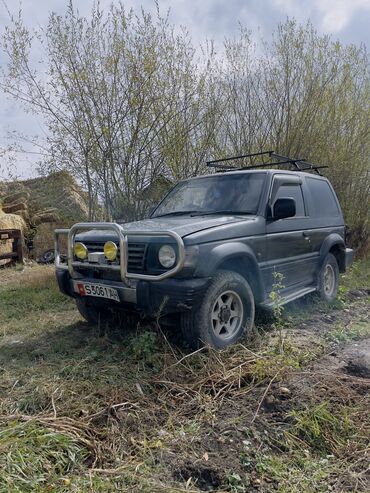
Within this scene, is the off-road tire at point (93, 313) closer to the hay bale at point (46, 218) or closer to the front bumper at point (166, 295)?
the front bumper at point (166, 295)

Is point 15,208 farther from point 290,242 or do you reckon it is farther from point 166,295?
point 166,295

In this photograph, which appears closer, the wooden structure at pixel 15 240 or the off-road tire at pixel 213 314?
the off-road tire at pixel 213 314

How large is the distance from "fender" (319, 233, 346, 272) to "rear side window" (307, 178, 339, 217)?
329 mm

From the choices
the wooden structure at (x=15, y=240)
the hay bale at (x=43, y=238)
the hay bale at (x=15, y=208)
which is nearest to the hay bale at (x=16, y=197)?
the hay bale at (x=15, y=208)

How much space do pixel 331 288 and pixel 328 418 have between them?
11.1ft

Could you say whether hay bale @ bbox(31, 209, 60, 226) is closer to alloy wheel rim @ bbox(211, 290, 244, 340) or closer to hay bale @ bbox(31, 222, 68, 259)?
hay bale @ bbox(31, 222, 68, 259)

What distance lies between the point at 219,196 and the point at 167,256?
146 cm

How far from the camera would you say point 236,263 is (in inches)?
149

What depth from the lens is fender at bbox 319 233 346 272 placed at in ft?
17.1

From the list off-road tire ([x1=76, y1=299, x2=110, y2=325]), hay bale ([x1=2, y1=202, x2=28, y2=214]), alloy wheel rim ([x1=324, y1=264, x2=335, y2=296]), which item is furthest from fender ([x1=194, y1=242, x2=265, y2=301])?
hay bale ([x1=2, y1=202, x2=28, y2=214])

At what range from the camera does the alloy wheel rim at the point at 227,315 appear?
11.4ft

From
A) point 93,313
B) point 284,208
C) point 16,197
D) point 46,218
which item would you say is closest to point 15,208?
point 16,197

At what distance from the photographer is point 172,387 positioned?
2.92 metres

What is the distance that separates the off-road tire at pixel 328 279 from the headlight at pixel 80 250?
10.3 ft
